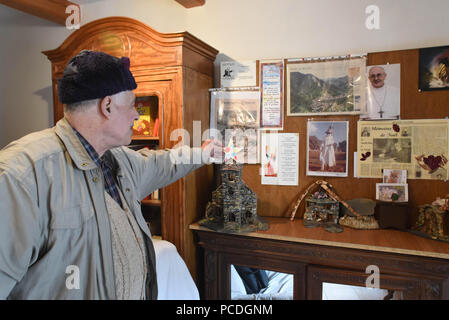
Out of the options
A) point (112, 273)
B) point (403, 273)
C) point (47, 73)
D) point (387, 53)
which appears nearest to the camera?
point (112, 273)

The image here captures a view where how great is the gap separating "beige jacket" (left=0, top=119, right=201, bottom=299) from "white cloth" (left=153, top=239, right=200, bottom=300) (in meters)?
0.87

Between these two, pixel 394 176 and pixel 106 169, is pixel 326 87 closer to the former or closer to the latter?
pixel 394 176

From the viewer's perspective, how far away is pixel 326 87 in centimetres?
220

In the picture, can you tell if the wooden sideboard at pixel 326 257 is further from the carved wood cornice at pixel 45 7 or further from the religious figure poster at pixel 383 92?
the carved wood cornice at pixel 45 7

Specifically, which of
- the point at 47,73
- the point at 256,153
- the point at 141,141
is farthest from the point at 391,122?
the point at 47,73

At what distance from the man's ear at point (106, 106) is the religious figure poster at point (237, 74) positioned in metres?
1.34

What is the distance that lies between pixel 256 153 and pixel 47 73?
2304mm

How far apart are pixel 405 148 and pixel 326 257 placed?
900mm

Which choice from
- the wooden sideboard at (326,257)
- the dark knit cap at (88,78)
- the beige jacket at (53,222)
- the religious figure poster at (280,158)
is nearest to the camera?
the beige jacket at (53,222)

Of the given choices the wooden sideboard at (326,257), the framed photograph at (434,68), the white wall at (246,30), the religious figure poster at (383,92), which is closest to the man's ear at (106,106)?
the wooden sideboard at (326,257)

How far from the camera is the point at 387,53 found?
2047mm

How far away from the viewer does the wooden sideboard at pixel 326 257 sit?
1649 mm

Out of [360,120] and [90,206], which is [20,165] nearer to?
[90,206]
